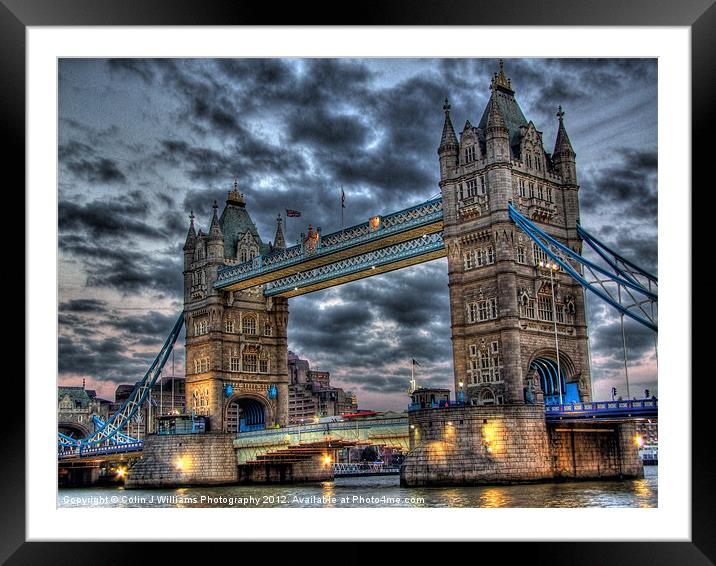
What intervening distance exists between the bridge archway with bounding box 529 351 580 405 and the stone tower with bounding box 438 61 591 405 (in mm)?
56

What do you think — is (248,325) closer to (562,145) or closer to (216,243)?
(216,243)

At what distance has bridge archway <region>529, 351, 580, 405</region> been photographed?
158ft

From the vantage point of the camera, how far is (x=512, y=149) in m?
48.9

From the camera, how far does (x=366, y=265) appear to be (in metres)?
55.5

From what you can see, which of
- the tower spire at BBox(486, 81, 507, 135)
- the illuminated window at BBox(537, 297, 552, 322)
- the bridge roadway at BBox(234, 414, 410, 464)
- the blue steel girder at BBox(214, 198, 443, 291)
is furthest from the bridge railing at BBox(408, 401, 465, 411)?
the tower spire at BBox(486, 81, 507, 135)

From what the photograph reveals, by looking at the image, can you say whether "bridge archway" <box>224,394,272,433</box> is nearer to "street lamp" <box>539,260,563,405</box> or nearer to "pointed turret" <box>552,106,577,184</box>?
"street lamp" <box>539,260,563,405</box>

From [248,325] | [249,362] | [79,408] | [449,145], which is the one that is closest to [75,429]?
[79,408]

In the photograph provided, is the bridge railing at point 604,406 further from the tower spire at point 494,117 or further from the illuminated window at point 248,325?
the illuminated window at point 248,325

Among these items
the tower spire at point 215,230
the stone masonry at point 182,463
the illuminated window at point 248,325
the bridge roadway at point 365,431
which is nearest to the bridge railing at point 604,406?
the bridge roadway at point 365,431
